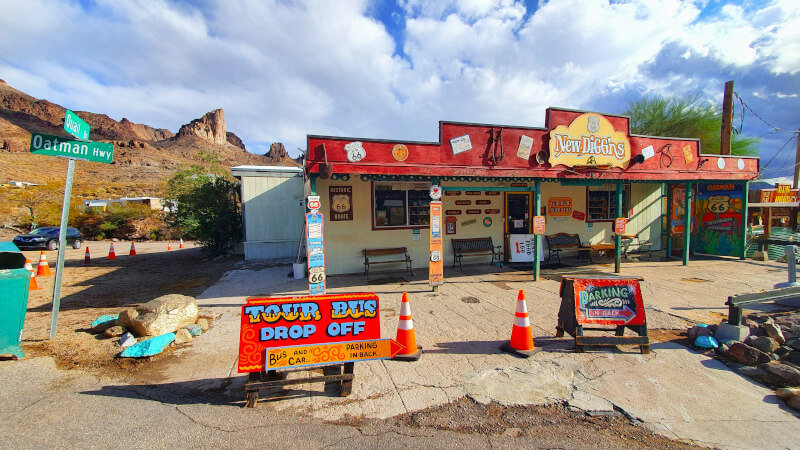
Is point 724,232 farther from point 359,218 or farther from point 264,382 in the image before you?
point 264,382

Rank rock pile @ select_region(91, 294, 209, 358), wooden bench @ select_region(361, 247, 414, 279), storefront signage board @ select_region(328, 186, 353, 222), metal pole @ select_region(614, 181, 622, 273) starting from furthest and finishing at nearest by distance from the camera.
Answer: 1. wooden bench @ select_region(361, 247, 414, 279)
2. metal pole @ select_region(614, 181, 622, 273)
3. storefront signage board @ select_region(328, 186, 353, 222)
4. rock pile @ select_region(91, 294, 209, 358)

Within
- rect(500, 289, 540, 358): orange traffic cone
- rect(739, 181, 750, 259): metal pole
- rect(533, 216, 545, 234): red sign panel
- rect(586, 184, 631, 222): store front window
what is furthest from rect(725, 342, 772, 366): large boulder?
rect(739, 181, 750, 259): metal pole

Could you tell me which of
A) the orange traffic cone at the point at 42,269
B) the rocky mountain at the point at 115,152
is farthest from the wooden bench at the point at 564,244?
the rocky mountain at the point at 115,152

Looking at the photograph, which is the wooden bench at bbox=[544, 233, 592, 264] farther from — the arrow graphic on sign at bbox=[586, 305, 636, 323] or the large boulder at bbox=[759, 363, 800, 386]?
the large boulder at bbox=[759, 363, 800, 386]

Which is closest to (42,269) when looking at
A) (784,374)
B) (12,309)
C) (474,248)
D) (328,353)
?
(12,309)

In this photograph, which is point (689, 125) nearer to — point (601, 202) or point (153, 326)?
point (601, 202)

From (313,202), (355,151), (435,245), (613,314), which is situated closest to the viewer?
(613,314)

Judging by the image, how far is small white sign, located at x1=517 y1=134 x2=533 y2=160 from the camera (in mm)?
8422

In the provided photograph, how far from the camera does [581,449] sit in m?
2.66

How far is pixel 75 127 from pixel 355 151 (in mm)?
4634

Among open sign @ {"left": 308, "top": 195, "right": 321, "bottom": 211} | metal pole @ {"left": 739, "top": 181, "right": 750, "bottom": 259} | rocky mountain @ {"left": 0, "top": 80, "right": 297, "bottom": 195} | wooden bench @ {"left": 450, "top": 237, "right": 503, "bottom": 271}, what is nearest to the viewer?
open sign @ {"left": 308, "top": 195, "right": 321, "bottom": 211}

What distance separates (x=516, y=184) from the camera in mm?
10688

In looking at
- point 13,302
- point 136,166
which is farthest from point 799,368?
point 136,166

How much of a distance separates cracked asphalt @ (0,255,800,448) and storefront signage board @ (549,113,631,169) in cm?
480
